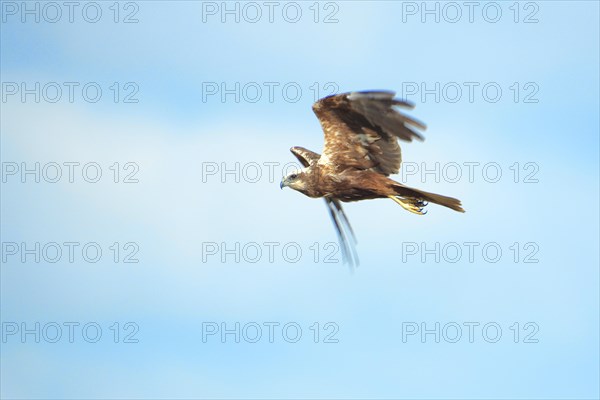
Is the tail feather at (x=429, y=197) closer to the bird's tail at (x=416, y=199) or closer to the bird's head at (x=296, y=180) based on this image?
the bird's tail at (x=416, y=199)

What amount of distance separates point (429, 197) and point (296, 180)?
9.30ft

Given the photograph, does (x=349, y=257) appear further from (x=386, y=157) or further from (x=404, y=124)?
(x=404, y=124)

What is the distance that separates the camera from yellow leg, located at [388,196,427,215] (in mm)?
20734

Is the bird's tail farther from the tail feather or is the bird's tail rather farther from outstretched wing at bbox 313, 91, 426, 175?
outstretched wing at bbox 313, 91, 426, 175

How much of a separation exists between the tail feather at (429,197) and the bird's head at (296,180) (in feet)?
6.07

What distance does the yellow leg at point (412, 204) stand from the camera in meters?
20.7

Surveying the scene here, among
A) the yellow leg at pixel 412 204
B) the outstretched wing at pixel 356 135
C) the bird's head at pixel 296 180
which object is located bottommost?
the yellow leg at pixel 412 204

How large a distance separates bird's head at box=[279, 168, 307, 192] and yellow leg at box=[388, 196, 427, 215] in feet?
5.90

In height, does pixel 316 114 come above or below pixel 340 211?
above

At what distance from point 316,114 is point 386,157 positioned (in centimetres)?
147

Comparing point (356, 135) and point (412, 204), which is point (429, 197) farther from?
point (356, 135)

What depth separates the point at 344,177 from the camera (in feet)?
70.6

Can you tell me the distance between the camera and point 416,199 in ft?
68.1

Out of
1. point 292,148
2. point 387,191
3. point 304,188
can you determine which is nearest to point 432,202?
point 387,191
